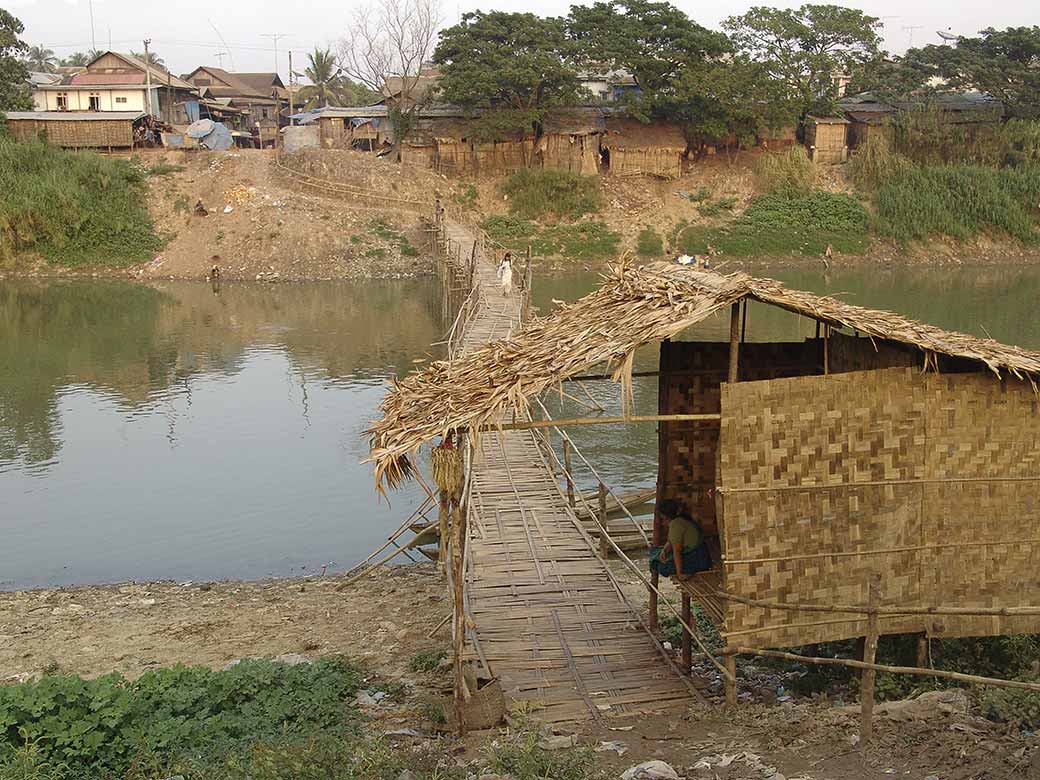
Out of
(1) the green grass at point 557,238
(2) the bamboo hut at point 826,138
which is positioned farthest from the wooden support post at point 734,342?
(2) the bamboo hut at point 826,138

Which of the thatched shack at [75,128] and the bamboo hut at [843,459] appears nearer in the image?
the bamboo hut at [843,459]

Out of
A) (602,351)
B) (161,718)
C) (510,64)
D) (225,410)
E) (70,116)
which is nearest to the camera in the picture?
(602,351)

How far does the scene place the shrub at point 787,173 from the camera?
37062 millimetres

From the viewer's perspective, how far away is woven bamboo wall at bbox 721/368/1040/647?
6309mm

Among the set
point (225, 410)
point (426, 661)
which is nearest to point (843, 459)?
point (426, 661)

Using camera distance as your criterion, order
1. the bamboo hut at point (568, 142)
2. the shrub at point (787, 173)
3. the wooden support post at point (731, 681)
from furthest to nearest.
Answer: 1. the shrub at point (787, 173)
2. the bamboo hut at point (568, 142)
3. the wooden support post at point (731, 681)

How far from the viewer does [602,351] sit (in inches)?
242

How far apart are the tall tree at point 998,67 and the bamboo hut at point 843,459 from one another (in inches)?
1358

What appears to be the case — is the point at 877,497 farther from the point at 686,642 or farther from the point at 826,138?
the point at 826,138

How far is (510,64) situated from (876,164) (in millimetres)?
13948

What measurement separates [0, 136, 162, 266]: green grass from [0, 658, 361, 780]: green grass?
28.0 meters

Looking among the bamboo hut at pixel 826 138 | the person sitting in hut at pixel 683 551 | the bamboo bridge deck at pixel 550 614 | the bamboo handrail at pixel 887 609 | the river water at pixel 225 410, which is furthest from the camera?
the bamboo hut at pixel 826 138

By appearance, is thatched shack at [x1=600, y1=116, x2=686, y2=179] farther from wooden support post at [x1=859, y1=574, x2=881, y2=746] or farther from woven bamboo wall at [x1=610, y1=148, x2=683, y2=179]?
wooden support post at [x1=859, y1=574, x2=881, y2=746]

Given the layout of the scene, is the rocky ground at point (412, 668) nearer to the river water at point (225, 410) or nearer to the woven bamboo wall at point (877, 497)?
the woven bamboo wall at point (877, 497)
